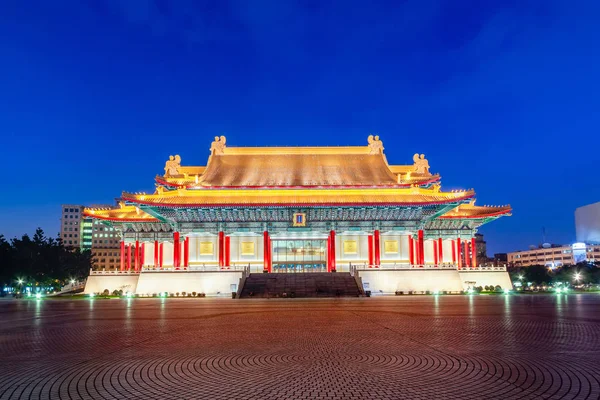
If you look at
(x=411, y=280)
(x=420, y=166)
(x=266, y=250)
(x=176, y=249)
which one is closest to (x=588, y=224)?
(x=420, y=166)

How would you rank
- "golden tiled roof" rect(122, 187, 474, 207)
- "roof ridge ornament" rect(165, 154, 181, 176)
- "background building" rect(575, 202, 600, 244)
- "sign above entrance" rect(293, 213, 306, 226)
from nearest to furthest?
"golden tiled roof" rect(122, 187, 474, 207), "sign above entrance" rect(293, 213, 306, 226), "roof ridge ornament" rect(165, 154, 181, 176), "background building" rect(575, 202, 600, 244)

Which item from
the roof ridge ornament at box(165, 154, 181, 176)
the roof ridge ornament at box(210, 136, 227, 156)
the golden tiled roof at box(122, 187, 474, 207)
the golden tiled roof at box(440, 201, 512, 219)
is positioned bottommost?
the golden tiled roof at box(440, 201, 512, 219)

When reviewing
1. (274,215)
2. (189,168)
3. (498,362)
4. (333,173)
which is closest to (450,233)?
(333,173)

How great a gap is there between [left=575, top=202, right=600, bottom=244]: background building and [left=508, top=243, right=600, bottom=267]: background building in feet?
8.91

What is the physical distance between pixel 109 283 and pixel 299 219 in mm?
19576

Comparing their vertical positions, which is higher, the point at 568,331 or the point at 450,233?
the point at 450,233

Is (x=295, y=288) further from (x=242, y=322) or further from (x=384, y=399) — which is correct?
(x=384, y=399)

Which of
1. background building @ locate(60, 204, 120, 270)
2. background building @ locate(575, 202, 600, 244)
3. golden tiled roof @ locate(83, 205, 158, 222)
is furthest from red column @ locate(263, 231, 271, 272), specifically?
background building @ locate(60, 204, 120, 270)

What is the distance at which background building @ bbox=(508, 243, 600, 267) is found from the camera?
13262cm

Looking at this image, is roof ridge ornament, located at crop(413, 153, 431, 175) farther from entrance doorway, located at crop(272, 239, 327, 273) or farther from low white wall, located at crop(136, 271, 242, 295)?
low white wall, located at crop(136, 271, 242, 295)

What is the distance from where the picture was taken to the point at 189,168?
56562 mm

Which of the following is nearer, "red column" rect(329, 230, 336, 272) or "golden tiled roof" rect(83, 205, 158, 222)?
"red column" rect(329, 230, 336, 272)

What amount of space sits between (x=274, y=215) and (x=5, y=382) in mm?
38848

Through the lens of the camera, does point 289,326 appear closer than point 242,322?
Yes
